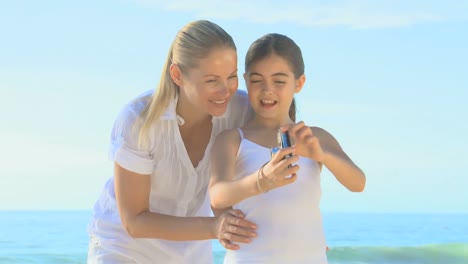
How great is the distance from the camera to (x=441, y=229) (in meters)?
24.3

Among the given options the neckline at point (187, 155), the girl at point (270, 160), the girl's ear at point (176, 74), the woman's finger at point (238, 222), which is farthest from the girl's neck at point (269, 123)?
the woman's finger at point (238, 222)

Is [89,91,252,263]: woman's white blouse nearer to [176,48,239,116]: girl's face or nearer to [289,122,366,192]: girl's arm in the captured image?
[176,48,239,116]: girl's face

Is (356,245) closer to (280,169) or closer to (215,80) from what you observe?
(215,80)

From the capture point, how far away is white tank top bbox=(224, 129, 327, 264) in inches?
132

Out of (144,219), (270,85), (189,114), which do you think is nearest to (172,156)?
(189,114)

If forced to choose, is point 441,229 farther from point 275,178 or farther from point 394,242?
point 275,178

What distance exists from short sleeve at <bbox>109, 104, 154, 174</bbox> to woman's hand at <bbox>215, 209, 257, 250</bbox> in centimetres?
59

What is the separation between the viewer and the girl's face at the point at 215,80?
11.6ft

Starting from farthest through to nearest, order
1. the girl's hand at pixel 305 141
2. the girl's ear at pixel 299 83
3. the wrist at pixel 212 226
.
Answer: the girl's ear at pixel 299 83 → the wrist at pixel 212 226 → the girl's hand at pixel 305 141

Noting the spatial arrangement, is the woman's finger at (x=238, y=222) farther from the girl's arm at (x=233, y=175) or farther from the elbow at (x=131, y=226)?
the elbow at (x=131, y=226)

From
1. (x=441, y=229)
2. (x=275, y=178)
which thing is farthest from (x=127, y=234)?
(x=441, y=229)

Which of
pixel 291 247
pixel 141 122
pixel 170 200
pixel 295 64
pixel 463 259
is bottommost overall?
pixel 291 247

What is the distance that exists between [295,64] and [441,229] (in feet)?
71.6

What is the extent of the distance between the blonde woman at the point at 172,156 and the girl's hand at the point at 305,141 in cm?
41
